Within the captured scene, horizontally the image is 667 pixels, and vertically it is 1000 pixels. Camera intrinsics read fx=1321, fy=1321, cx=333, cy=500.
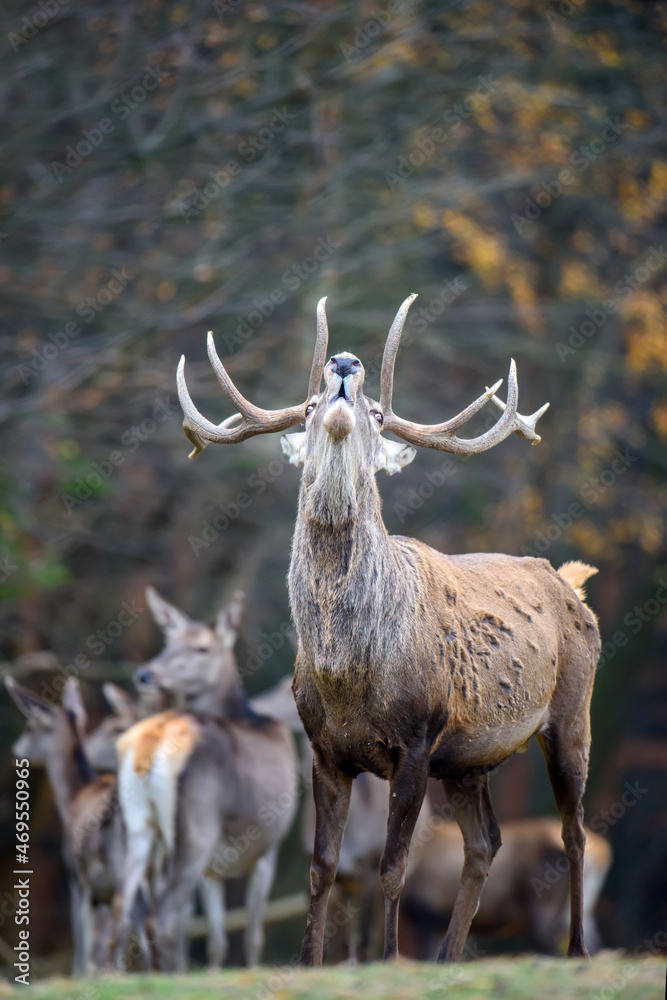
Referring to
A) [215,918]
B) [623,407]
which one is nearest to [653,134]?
[623,407]

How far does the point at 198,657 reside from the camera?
11695 millimetres

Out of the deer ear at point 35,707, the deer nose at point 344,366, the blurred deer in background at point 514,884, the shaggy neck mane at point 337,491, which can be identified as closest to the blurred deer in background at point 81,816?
the deer ear at point 35,707

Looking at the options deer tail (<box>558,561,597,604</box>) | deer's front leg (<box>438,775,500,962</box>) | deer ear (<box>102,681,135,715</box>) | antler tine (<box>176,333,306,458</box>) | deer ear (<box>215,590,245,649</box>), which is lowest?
deer ear (<box>102,681,135,715</box>)

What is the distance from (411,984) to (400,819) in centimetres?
80

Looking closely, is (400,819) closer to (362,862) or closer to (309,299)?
(362,862)

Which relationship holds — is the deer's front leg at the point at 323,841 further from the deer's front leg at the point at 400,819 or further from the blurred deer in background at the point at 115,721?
the blurred deer in background at the point at 115,721

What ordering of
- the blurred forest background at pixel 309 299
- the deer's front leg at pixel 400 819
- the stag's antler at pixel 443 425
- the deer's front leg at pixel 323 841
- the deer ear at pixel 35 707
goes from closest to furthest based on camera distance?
1. the deer's front leg at pixel 400 819
2. the deer's front leg at pixel 323 841
3. the stag's antler at pixel 443 425
4. the deer ear at pixel 35 707
5. the blurred forest background at pixel 309 299

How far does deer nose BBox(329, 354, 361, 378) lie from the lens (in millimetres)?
5691

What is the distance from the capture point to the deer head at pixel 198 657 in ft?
38.3

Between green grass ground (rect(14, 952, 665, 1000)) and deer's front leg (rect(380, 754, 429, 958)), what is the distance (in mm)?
311

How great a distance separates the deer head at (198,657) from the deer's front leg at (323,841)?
5761 mm

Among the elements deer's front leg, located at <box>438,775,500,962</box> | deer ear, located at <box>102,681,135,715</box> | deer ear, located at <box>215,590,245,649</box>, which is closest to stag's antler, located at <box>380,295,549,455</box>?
deer's front leg, located at <box>438,775,500,962</box>

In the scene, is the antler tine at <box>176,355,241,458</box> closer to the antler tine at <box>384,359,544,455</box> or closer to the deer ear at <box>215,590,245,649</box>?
the antler tine at <box>384,359,544,455</box>

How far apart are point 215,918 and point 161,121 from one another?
701 centimetres
